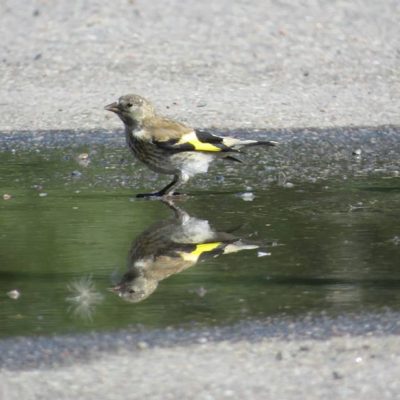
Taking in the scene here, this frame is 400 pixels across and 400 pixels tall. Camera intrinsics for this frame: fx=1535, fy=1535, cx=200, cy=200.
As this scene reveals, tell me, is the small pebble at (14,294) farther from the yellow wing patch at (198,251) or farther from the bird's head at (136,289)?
the yellow wing patch at (198,251)

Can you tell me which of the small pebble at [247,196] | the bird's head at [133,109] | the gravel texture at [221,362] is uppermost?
the bird's head at [133,109]

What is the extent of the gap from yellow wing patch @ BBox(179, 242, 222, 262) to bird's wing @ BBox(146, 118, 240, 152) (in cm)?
162

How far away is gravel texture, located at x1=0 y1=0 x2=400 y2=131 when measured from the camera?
1230cm

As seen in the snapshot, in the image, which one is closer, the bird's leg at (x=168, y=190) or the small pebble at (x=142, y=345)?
the small pebble at (x=142, y=345)

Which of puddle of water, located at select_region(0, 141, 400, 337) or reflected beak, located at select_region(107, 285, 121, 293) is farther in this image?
reflected beak, located at select_region(107, 285, 121, 293)

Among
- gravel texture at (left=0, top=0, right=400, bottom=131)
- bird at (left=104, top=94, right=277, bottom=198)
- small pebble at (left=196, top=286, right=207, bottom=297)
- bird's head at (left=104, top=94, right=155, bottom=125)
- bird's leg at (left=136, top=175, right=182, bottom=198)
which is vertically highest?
gravel texture at (left=0, top=0, right=400, bottom=131)

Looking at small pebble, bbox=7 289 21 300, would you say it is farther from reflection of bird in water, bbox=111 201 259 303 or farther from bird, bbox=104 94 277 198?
bird, bbox=104 94 277 198

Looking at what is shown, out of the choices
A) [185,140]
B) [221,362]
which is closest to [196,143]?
[185,140]

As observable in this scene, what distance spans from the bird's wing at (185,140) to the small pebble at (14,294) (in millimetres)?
2639

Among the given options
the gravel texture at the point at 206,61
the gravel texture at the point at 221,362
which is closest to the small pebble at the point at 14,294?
the gravel texture at the point at 221,362

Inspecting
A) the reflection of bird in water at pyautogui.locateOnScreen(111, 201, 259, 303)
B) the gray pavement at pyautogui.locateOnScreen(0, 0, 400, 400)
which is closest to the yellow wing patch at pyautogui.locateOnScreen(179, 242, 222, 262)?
the reflection of bird in water at pyautogui.locateOnScreen(111, 201, 259, 303)

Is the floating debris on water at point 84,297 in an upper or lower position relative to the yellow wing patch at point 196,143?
lower

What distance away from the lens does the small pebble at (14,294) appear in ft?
23.0

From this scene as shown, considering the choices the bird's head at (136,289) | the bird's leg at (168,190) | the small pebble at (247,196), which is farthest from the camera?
the bird's leg at (168,190)
